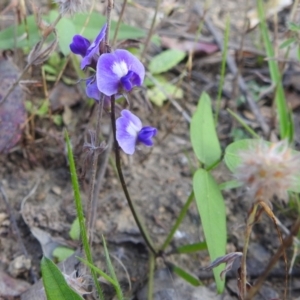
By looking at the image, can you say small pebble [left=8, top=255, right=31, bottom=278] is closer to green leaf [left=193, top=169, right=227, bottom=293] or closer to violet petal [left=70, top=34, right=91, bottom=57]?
green leaf [left=193, top=169, right=227, bottom=293]

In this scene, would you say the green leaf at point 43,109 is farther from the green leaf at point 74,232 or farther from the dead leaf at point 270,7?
the dead leaf at point 270,7

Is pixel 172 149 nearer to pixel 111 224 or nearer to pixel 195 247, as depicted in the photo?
pixel 111 224

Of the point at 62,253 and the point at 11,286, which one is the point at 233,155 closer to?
the point at 62,253

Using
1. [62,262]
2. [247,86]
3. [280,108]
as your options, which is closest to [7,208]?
[62,262]

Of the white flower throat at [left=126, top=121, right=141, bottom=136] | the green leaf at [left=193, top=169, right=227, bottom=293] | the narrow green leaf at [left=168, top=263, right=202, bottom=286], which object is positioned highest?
the white flower throat at [left=126, top=121, right=141, bottom=136]

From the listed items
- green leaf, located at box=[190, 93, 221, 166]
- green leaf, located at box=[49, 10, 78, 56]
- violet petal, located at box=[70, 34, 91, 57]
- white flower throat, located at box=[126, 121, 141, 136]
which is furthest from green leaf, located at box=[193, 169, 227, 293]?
green leaf, located at box=[49, 10, 78, 56]

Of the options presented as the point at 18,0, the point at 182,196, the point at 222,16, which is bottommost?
the point at 182,196

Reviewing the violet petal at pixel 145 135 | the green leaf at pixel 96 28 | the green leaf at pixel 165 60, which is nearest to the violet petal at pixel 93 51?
the violet petal at pixel 145 135
